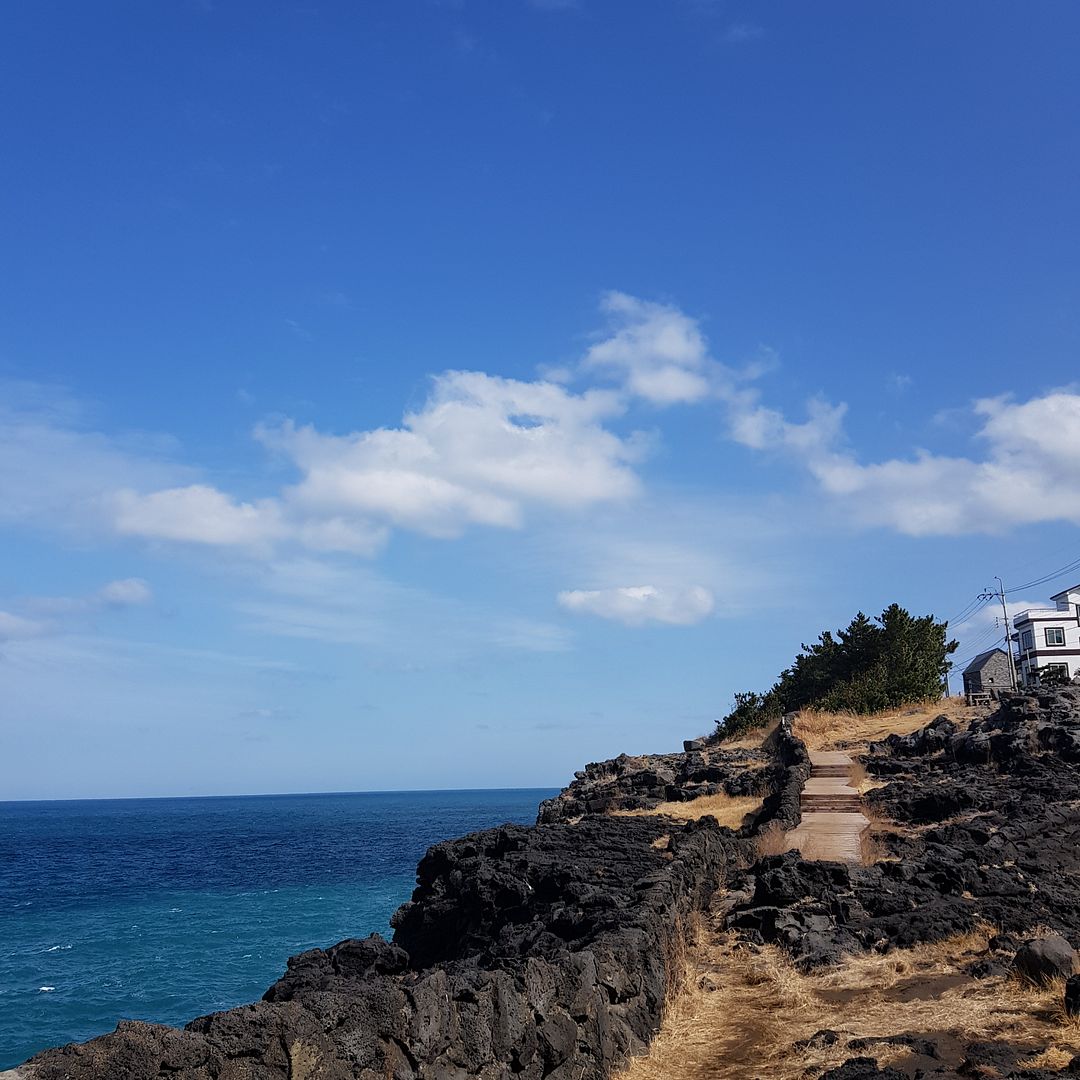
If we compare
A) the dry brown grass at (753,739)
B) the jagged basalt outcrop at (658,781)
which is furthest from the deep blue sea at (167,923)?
the dry brown grass at (753,739)

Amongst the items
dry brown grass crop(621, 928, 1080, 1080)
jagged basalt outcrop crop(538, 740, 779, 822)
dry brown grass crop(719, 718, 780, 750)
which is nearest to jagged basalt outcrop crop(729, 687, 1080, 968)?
dry brown grass crop(621, 928, 1080, 1080)

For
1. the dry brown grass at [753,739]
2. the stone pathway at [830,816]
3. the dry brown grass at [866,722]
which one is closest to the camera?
the stone pathway at [830,816]

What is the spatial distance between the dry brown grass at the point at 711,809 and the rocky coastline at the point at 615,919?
0.61m

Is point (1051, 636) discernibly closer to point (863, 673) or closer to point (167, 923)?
point (863, 673)

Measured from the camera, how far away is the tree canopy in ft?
160

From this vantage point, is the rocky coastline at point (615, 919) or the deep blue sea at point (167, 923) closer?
the rocky coastline at point (615, 919)

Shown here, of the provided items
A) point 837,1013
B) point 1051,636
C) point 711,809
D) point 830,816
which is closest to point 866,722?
point 711,809

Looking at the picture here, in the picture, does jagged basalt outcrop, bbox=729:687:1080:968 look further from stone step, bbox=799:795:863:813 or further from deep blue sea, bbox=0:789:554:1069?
deep blue sea, bbox=0:789:554:1069

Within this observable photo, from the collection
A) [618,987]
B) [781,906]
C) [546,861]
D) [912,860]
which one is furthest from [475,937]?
[912,860]

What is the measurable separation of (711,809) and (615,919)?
60.3 feet

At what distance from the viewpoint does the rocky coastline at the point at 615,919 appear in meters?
7.82

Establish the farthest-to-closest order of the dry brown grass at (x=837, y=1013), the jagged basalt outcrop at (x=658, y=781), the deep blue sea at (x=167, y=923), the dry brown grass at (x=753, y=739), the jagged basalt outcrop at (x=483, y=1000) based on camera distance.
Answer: the dry brown grass at (x=753, y=739)
the jagged basalt outcrop at (x=658, y=781)
the deep blue sea at (x=167, y=923)
the dry brown grass at (x=837, y=1013)
the jagged basalt outcrop at (x=483, y=1000)

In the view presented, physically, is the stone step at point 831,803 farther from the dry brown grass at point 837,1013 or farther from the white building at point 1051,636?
the white building at point 1051,636

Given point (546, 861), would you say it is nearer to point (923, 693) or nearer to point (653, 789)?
point (653, 789)
